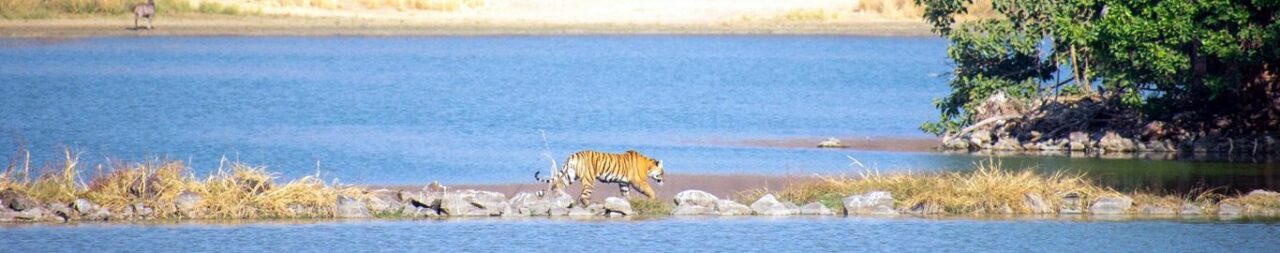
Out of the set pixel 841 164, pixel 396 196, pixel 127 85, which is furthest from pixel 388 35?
pixel 396 196

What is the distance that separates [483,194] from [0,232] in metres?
4.78

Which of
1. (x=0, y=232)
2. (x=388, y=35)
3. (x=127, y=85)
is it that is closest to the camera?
(x=0, y=232)

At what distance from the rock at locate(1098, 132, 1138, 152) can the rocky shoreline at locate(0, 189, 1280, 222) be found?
6751 mm

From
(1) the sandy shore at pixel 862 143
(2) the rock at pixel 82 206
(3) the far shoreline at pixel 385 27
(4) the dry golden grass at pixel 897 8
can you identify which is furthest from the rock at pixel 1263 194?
(3) the far shoreline at pixel 385 27

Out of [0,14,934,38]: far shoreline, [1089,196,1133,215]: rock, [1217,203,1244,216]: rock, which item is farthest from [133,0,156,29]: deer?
[1217,203,1244,216]: rock

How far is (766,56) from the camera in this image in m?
60.2

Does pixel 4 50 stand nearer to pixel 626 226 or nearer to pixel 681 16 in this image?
pixel 681 16

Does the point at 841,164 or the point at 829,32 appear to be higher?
the point at 829,32

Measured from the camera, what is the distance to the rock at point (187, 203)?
19547mm

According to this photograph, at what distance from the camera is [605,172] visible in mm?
20734

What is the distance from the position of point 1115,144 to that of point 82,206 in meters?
14.8

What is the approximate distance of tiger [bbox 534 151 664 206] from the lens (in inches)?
813

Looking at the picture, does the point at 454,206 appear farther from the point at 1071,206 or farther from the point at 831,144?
the point at 831,144

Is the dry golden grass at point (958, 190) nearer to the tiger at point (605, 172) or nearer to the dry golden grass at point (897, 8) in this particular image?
the tiger at point (605, 172)
